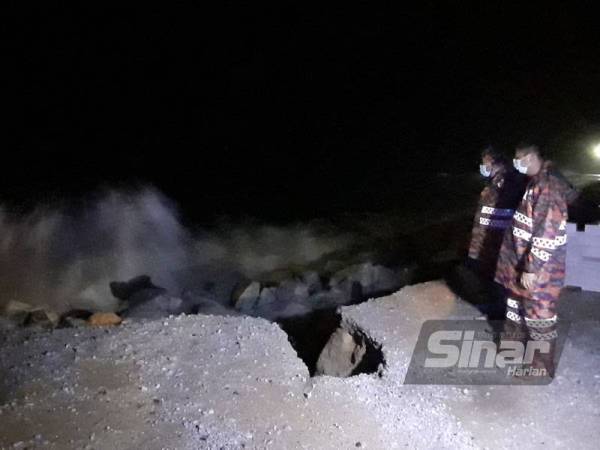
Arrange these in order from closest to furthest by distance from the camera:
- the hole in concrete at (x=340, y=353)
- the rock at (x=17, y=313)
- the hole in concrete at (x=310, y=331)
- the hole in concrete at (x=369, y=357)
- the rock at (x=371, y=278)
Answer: the hole in concrete at (x=369, y=357)
the hole in concrete at (x=340, y=353)
the rock at (x=17, y=313)
the hole in concrete at (x=310, y=331)
the rock at (x=371, y=278)

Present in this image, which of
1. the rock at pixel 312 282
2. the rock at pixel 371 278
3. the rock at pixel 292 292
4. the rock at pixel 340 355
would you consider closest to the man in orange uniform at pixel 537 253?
the rock at pixel 340 355

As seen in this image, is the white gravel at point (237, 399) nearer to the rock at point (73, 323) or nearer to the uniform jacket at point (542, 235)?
the rock at point (73, 323)

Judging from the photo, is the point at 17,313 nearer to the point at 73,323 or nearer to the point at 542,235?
the point at 73,323

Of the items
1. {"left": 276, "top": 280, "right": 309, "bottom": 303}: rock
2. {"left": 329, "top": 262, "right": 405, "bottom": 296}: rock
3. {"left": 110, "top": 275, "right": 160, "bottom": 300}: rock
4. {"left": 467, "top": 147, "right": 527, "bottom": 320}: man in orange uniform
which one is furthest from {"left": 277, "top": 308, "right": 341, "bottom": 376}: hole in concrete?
{"left": 110, "top": 275, "right": 160, "bottom": 300}: rock

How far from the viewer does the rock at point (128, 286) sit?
953 centimetres

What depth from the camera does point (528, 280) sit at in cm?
444

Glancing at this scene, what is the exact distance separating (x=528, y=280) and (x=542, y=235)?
1.20 ft

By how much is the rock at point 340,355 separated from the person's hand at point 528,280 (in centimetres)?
185

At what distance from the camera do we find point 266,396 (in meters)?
4.27

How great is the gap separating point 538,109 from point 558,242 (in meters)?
28.4

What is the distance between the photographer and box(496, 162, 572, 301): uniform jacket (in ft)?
14.2

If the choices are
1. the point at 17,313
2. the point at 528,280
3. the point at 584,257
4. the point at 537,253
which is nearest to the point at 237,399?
the point at 528,280

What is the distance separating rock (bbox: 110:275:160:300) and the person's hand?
6414 millimetres

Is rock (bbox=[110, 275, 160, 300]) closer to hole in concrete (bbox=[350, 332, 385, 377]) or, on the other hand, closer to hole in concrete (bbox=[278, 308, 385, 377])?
hole in concrete (bbox=[278, 308, 385, 377])
